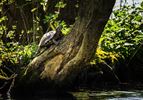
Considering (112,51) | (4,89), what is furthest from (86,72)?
(4,89)

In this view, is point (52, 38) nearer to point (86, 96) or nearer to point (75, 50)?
point (75, 50)

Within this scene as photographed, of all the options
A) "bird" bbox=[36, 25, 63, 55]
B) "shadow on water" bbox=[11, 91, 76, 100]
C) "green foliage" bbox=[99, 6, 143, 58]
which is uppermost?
"bird" bbox=[36, 25, 63, 55]

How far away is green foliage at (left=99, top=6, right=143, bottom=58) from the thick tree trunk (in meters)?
3.00

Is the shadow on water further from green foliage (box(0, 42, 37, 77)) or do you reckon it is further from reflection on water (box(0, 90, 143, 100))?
green foliage (box(0, 42, 37, 77))

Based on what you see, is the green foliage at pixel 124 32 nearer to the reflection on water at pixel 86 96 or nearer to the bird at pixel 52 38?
the bird at pixel 52 38

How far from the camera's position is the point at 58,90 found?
10.8 m

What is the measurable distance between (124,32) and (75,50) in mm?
4044

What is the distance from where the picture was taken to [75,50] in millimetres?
10227

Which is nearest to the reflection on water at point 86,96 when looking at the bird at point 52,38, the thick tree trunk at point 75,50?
the thick tree trunk at point 75,50

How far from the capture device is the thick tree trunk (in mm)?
9727

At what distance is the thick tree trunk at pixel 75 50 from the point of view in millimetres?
9727

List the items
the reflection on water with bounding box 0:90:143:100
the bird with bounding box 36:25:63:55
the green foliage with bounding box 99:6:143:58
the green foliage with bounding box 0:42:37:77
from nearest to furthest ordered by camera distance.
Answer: the reflection on water with bounding box 0:90:143:100
the bird with bounding box 36:25:63:55
the green foliage with bounding box 0:42:37:77
the green foliage with bounding box 99:6:143:58

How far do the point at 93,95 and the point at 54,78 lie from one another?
1.03 metres

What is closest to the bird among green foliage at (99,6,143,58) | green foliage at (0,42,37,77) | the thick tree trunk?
the thick tree trunk
